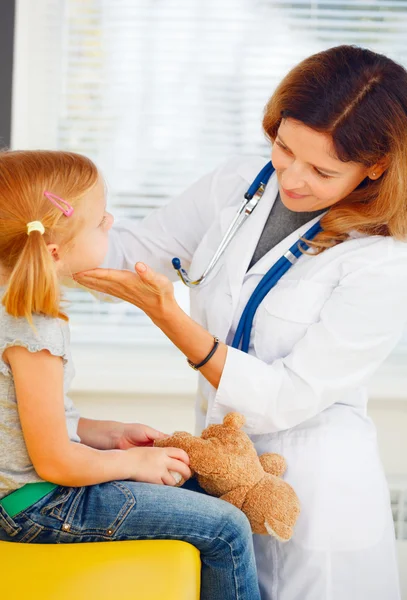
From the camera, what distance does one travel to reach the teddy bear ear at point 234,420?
1.41m

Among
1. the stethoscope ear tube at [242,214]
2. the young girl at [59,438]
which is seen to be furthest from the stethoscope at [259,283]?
the young girl at [59,438]

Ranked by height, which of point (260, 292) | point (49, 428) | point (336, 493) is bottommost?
point (336, 493)

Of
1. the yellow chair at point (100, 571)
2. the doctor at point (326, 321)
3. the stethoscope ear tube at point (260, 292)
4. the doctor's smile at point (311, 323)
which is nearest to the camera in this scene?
the yellow chair at point (100, 571)

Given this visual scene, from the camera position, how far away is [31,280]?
1187 millimetres

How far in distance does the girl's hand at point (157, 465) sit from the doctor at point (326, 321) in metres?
0.19

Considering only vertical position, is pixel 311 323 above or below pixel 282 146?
below

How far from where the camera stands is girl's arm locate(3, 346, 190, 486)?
121 cm

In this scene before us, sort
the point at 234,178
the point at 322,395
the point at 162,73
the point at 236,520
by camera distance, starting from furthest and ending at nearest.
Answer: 1. the point at 162,73
2. the point at 234,178
3. the point at 322,395
4. the point at 236,520

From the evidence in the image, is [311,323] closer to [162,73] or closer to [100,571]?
[100,571]

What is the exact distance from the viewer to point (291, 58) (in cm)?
253

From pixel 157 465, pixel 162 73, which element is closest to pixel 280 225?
pixel 157 465

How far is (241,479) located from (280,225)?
0.62 m

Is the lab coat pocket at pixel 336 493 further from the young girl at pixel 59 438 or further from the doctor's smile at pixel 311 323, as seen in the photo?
the young girl at pixel 59 438

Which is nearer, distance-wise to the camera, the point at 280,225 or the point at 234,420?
the point at 234,420
